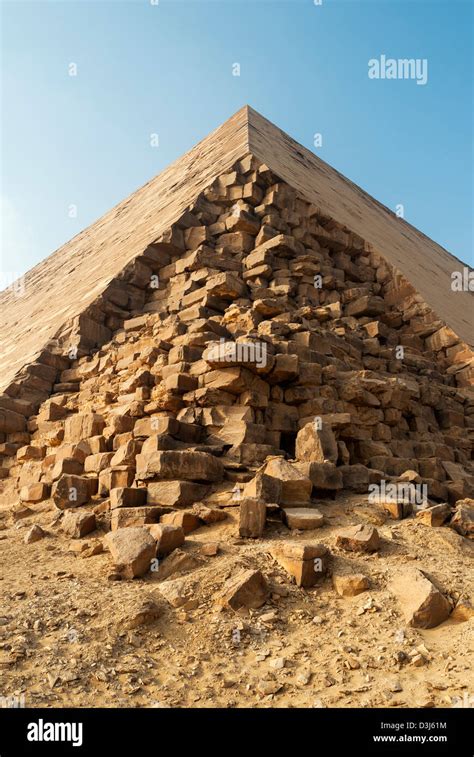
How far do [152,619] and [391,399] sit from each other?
4.50 m

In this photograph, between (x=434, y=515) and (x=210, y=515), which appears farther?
(x=210, y=515)

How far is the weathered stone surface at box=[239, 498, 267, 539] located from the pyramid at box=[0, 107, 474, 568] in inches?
0.5

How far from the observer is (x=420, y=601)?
361 centimetres

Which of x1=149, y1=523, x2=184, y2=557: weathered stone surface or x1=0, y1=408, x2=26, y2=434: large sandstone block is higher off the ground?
x1=0, y1=408, x2=26, y2=434: large sandstone block

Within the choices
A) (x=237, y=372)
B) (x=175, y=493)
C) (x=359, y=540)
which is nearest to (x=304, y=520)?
(x=359, y=540)

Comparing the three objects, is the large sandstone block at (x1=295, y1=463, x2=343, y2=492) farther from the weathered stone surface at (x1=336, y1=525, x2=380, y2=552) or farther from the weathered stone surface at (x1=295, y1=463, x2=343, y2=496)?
the weathered stone surface at (x1=336, y1=525, x2=380, y2=552)

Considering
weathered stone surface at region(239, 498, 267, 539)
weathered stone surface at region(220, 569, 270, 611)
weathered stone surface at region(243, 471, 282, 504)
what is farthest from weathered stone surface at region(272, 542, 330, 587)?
weathered stone surface at region(243, 471, 282, 504)

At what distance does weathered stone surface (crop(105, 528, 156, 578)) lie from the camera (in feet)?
14.3

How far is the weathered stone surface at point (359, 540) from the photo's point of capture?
14.6 ft

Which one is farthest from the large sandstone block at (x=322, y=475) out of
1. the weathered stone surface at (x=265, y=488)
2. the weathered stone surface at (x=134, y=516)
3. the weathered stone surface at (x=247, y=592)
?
the weathered stone surface at (x=247, y=592)

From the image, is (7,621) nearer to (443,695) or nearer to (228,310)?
(443,695)

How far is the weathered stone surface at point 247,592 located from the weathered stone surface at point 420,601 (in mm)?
878

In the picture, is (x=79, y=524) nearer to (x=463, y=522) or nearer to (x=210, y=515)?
(x=210, y=515)

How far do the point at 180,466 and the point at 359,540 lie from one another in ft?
6.23
